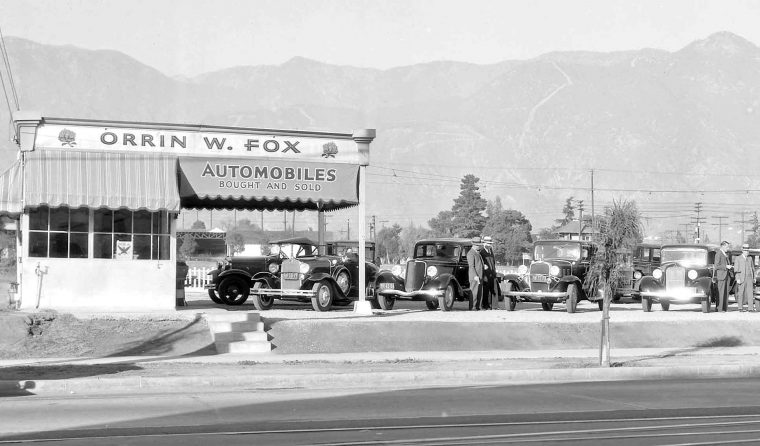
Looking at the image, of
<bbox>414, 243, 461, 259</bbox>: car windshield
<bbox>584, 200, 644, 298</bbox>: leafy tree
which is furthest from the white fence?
<bbox>584, 200, 644, 298</bbox>: leafy tree

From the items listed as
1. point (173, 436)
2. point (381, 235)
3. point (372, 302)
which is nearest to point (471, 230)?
point (381, 235)

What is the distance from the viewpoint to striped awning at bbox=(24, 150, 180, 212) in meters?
24.8

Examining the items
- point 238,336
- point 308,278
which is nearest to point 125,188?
point 238,336

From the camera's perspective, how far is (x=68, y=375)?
56.5ft

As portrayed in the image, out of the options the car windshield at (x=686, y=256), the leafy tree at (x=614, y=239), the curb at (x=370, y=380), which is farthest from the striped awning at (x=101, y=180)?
the car windshield at (x=686, y=256)

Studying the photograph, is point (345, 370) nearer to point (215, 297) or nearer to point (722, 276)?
point (215, 297)

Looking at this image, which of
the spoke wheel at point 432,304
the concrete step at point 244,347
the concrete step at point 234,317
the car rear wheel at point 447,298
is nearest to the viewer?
the concrete step at point 244,347

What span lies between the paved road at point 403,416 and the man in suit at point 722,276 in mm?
14188

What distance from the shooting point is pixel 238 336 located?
22297 millimetres

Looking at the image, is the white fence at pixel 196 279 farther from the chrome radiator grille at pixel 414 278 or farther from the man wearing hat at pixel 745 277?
the man wearing hat at pixel 745 277

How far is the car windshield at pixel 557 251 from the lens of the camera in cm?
3203

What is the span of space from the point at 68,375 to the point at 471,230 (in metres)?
105

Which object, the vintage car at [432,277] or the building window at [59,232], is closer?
the building window at [59,232]

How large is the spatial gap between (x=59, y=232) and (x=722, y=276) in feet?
60.2
